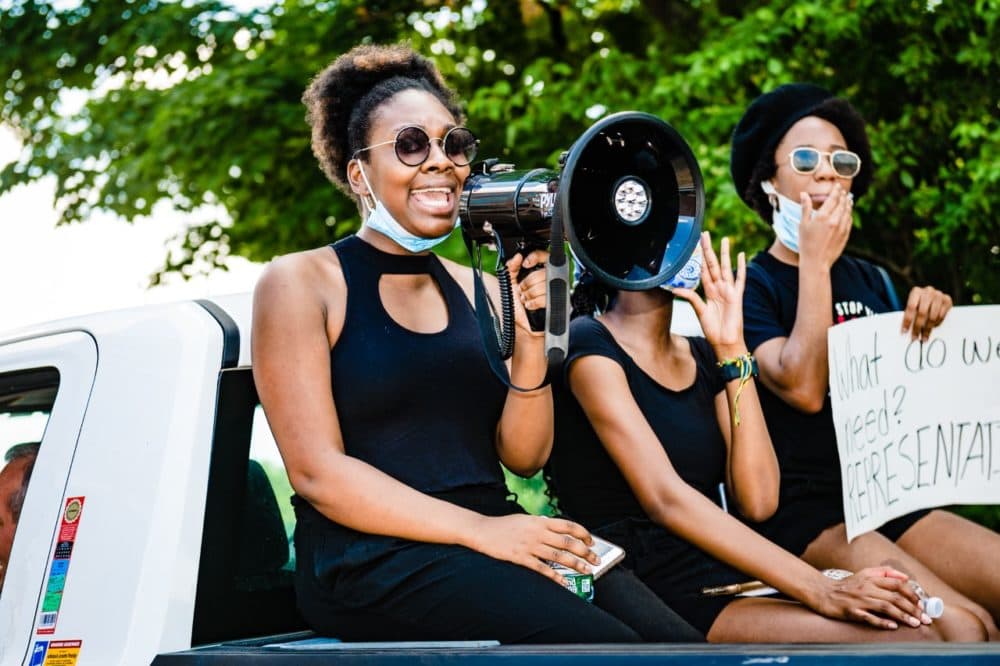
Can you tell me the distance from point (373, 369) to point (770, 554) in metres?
0.87

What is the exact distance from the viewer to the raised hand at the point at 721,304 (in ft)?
9.39

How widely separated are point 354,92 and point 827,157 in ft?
3.97

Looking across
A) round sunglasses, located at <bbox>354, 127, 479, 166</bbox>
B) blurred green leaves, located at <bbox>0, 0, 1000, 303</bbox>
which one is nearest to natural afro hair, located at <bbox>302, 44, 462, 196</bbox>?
round sunglasses, located at <bbox>354, 127, 479, 166</bbox>

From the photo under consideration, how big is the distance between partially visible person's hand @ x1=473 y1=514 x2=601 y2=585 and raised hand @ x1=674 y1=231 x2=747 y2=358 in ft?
2.25

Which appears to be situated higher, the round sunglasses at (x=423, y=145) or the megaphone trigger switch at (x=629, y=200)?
the round sunglasses at (x=423, y=145)

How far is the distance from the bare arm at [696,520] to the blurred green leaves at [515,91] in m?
3.38

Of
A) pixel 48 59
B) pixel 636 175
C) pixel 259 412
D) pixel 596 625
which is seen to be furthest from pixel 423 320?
pixel 48 59

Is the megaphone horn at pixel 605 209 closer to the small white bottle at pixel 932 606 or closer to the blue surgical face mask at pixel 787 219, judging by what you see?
the small white bottle at pixel 932 606

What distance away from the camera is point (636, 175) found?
2422 millimetres

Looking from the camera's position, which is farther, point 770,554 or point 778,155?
point 778,155

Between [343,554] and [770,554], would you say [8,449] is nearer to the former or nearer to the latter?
[343,554]

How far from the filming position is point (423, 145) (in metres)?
2.71

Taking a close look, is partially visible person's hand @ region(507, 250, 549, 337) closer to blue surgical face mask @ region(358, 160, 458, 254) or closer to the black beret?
blue surgical face mask @ region(358, 160, 458, 254)

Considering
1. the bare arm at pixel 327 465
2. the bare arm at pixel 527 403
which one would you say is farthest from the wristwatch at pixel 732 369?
the bare arm at pixel 327 465
